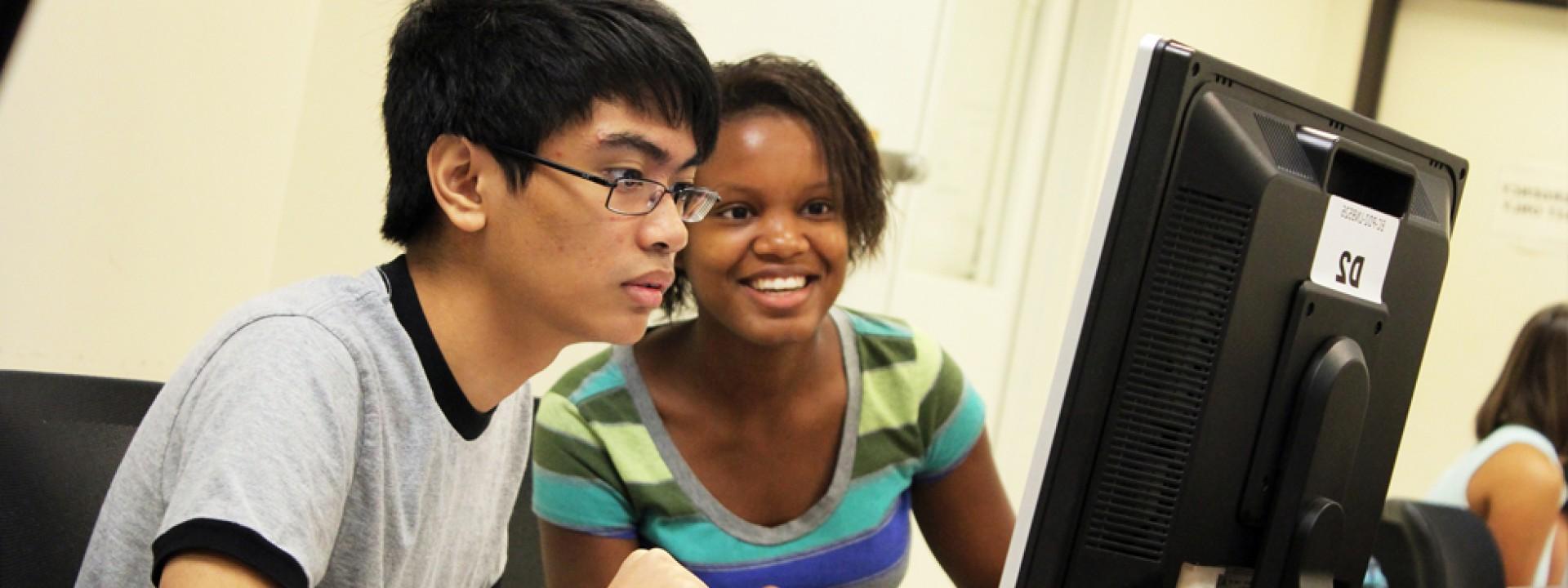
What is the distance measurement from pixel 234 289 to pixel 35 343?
360 millimetres

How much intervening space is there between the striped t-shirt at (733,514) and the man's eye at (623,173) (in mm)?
390

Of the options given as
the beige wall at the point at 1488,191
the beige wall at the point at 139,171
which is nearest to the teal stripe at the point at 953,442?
the beige wall at the point at 139,171

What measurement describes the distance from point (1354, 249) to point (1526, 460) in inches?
100

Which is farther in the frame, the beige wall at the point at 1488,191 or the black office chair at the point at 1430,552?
the beige wall at the point at 1488,191

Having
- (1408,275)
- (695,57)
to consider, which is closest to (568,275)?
(695,57)

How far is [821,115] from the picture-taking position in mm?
1503

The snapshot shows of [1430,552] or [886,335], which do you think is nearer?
[886,335]

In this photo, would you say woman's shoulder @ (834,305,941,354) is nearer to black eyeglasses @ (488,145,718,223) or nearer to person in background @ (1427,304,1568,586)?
black eyeglasses @ (488,145,718,223)

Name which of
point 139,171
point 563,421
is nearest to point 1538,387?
point 563,421

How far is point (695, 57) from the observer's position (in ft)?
3.79

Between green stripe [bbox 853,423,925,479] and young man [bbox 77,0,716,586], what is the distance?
0.43 meters

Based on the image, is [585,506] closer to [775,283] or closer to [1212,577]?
[775,283]

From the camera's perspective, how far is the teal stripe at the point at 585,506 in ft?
4.58

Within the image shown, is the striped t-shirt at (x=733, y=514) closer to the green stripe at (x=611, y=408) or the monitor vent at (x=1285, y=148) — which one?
the green stripe at (x=611, y=408)
